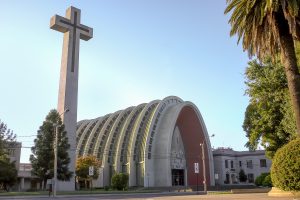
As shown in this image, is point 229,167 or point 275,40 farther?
point 229,167

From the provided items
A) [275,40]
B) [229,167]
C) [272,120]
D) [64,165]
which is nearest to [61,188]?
[64,165]

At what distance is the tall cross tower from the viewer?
2203 inches

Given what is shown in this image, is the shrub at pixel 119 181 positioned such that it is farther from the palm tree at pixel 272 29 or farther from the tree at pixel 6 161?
the palm tree at pixel 272 29

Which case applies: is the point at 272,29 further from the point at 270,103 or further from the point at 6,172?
the point at 6,172

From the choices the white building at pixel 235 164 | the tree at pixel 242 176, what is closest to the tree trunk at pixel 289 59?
the white building at pixel 235 164

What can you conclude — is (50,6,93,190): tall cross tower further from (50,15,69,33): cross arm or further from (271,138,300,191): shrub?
(271,138,300,191): shrub

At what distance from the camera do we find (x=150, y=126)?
79.1 meters

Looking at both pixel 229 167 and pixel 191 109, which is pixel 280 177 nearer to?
pixel 191 109

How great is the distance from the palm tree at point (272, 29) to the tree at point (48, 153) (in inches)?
1293

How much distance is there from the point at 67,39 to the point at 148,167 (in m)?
33.9

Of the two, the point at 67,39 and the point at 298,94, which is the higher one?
the point at 67,39

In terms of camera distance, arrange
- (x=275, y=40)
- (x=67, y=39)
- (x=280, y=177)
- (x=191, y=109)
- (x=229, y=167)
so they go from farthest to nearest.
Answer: (x=229, y=167) → (x=191, y=109) → (x=67, y=39) → (x=275, y=40) → (x=280, y=177)

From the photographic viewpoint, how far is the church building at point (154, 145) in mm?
78438

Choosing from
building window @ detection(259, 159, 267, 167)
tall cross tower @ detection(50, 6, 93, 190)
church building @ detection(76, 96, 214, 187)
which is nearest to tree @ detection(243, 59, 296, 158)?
tall cross tower @ detection(50, 6, 93, 190)
